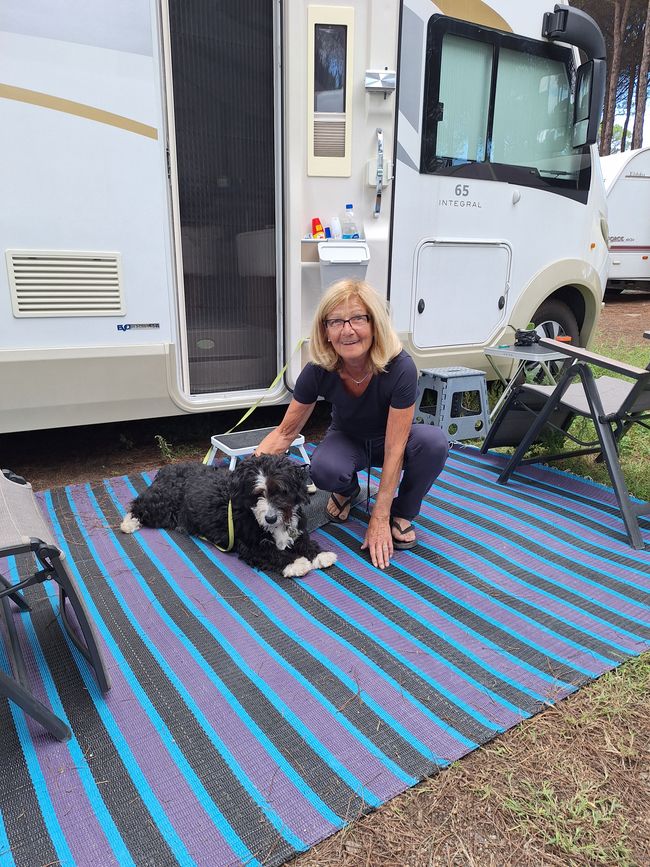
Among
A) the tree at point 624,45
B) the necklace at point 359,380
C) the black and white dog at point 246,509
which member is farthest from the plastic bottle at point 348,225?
the tree at point 624,45

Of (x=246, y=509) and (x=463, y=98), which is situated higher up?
(x=463, y=98)

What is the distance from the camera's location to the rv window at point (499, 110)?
3.68 meters

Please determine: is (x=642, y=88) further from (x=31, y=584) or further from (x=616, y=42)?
(x=31, y=584)

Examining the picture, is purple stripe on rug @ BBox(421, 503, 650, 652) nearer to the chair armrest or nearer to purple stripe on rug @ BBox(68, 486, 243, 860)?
the chair armrest

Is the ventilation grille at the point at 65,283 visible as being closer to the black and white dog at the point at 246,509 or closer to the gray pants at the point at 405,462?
the black and white dog at the point at 246,509

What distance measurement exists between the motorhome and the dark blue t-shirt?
1095 cm

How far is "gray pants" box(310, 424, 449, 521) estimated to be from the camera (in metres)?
2.65

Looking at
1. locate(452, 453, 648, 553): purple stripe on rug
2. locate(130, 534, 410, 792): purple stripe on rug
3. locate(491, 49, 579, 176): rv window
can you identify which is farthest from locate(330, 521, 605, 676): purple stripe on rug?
locate(491, 49, 579, 176): rv window

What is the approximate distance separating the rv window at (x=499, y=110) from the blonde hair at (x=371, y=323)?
5.86 feet

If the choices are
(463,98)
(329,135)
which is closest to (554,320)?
(463,98)

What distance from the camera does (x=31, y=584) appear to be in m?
1.47

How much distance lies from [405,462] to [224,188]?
1.96 metres

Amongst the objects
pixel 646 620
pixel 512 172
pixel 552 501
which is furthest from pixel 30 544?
pixel 512 172

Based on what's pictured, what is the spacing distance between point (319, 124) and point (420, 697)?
3.10 metres
